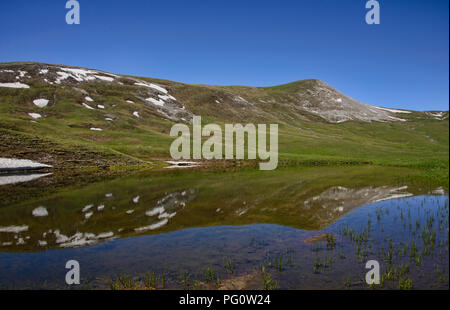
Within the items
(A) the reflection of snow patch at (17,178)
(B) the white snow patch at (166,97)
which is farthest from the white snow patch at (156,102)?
(A) the reflection of snow patch at (17,178)

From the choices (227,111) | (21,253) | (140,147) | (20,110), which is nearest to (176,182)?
(21,253)

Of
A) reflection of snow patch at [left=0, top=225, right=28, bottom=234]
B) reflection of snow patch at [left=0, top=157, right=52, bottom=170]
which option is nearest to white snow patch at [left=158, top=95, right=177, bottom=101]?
reflection of snow patch at [left=0, top=157, right=52, bottom=170]

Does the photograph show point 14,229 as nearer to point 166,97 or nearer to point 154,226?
point 154,226

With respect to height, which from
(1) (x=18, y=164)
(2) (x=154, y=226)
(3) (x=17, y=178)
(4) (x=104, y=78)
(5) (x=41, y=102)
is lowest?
(2) (x=154, y=226)

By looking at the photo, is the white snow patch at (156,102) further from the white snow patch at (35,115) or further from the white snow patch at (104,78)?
the white snow patch at (35,115)

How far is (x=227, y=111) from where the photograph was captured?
13862 centimetres

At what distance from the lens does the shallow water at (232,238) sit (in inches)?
490

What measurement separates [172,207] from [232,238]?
9.87 m

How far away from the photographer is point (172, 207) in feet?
86.1

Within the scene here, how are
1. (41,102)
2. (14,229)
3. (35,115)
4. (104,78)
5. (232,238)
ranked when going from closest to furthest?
(232,238) → (14,229) → (35,115) → (41,102) → (104,78)

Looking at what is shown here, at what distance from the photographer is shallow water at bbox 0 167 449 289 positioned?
1244 cm

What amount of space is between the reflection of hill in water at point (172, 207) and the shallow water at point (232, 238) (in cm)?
9

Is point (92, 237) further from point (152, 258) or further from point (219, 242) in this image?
point (219, 242)

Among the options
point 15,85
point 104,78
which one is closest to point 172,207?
point 15,85
